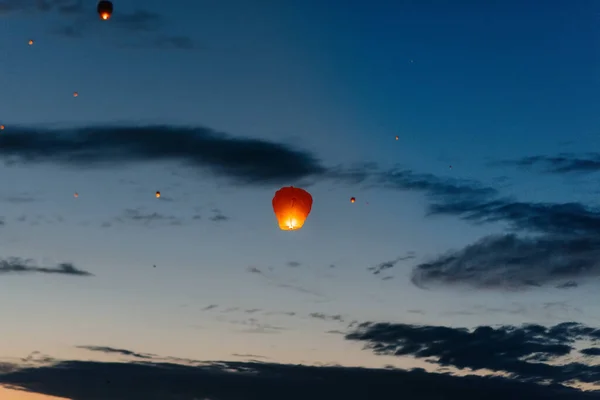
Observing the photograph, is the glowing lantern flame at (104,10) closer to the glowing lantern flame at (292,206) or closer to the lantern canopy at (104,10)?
the lantern canopy at (104,10)

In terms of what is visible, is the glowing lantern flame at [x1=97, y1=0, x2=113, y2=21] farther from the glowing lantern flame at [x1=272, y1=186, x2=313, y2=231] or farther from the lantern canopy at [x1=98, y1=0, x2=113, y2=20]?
the glowing lantern flame at [x1=272, y1=186, x2=313, y2=231]

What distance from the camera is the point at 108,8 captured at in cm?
2550

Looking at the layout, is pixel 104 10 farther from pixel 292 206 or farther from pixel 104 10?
pixel 292 206

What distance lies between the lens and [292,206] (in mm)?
29594


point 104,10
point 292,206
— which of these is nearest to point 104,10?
point 104,10

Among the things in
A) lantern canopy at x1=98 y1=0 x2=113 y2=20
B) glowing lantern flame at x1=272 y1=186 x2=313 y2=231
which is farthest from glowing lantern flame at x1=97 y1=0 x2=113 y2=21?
glowing lantern flame at x1=272 y1=186 x2=313 y2=231

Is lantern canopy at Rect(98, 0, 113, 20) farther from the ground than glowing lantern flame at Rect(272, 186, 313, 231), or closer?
farther from the ground

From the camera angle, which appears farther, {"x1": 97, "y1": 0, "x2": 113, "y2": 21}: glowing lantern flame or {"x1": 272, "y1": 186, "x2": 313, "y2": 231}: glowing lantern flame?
{"x1": 272, "y1": 186, "x2": 313, "y2": 231}: glowing lantern flame

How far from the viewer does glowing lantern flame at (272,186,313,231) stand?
29594 mm

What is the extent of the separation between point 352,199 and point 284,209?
2.89 metres

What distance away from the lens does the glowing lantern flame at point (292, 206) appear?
29594 millimetres

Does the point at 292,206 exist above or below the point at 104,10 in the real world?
below

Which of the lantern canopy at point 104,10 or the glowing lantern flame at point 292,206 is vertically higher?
the lantern canopy at point 104,10

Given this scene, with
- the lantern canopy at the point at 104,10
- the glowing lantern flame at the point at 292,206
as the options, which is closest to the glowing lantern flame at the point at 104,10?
the lantern canopy at the point at 104,10
